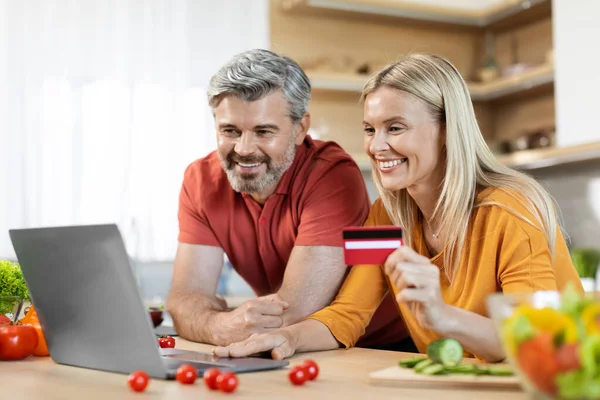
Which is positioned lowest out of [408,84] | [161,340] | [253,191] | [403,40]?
[161,340]

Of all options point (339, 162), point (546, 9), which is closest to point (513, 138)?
point (546, 9)

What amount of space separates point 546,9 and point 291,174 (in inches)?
104

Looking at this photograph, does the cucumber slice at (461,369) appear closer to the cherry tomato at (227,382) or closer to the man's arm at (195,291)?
the cherry tomato at (227,382)

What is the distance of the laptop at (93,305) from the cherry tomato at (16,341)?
7 centimetres

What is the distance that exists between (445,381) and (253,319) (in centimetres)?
69

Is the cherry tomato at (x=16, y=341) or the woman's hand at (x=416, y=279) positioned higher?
the woman's hand at (x=416, y=279)

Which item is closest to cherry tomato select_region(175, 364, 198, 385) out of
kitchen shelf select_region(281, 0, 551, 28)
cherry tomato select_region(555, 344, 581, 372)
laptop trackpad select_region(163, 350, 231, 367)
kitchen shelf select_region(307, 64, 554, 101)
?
laptop trackpad select_region(163, 350, 231, 367)

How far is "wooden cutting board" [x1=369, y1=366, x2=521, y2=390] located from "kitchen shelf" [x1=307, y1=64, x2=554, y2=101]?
9.96 feet

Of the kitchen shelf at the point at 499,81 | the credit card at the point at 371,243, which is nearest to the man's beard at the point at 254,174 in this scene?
the credit card at the point at 371,243

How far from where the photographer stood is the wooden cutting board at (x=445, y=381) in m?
1.09

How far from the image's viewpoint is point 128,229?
4105 mm

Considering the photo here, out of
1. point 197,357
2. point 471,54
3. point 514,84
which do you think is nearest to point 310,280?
point 197,357

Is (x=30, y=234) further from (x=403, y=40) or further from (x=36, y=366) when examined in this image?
(x=403, y=40)

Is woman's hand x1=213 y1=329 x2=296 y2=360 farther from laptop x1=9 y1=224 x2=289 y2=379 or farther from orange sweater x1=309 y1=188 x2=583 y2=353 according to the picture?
orange sweater x1=309 y1=188 x2=583 y2=353
